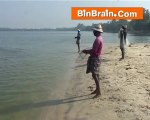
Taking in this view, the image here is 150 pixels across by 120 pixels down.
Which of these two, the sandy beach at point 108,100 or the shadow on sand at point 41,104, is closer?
the sandy beach at point 108,100

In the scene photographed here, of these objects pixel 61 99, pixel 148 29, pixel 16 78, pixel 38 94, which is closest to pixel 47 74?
pixel 16 78

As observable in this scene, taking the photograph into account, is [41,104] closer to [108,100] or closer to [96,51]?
[108,100]

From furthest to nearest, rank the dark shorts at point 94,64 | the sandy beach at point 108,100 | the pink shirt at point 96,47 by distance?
1. the dark shorts at point 94,64
2. the pink shirt at point 96,47
3. the sandy beach at point 108,100

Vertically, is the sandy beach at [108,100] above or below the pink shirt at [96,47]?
below

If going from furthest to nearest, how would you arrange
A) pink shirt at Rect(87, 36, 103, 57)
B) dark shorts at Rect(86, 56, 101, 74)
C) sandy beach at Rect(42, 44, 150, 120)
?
dark shorts at Rect(86, 56, 101, 74), pink shirt at Rect(87, 36, 103, 57), sandy beach at Rect(42, 44, 150, 120)

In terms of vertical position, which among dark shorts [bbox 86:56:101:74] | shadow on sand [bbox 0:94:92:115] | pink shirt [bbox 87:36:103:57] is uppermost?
pink shirt [bbox 87:36:103:57]

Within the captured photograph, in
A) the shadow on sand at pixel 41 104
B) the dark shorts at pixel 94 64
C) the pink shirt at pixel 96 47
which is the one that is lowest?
the shadow on sand at pixel 41 104

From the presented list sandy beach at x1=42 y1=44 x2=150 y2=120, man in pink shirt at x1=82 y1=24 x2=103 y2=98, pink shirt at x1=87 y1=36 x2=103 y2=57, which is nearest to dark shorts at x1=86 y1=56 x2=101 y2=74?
man in pink shirt at x1=82 y1=24 x2=103 y2=98

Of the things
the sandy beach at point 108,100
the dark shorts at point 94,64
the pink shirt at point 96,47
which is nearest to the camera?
the sandy beach at point 108,100

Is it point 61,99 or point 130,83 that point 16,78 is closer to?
point 61,99

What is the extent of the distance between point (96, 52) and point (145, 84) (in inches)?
100

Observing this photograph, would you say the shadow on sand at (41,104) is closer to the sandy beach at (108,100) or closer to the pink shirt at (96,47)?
the sandy beach at (108,100)

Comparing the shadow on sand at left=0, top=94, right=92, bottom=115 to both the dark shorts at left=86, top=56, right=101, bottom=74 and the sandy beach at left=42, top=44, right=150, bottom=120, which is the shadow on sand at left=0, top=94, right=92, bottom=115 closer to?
the sandy beach at left=42, top=44, right=150, bottom=120

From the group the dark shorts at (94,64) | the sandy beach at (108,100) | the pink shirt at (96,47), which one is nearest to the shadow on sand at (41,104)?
the sandy beach at (108,100)
